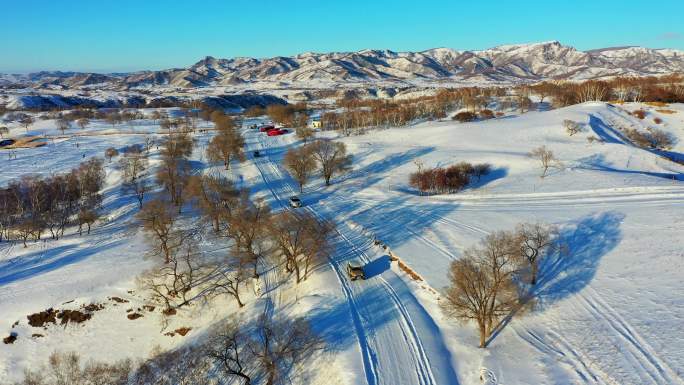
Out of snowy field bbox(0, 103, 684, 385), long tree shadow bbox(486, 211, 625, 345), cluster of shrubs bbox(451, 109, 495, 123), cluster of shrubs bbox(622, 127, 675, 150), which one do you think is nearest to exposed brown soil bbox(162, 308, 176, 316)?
snowy field bbox(0, 103, 684, 385)

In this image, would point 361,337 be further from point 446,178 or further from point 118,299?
point 446,178

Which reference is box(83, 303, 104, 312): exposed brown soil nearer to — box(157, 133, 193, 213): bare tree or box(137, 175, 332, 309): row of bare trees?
box(137, 175, 332, 309): row of bare trees

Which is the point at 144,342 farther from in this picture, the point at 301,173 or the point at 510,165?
the point at 510,165

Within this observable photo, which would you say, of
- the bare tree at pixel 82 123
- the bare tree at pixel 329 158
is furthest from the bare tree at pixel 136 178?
Answer: the bare tree at pixel 82 123

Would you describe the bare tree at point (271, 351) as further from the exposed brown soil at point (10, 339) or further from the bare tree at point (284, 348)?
the exposed brown soil at point (10, 339)

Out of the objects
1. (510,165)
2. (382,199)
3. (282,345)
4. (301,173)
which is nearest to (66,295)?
(282,345)

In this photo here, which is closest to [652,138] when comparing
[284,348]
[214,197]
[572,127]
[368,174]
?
[572,127]
